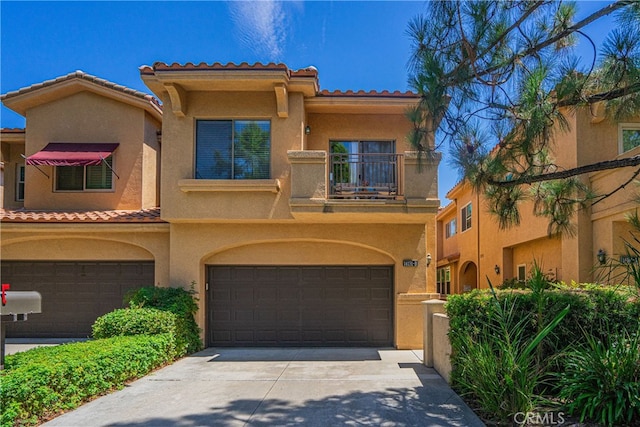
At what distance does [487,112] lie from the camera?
736 centimetres

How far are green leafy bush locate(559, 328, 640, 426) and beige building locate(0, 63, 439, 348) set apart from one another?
580cm

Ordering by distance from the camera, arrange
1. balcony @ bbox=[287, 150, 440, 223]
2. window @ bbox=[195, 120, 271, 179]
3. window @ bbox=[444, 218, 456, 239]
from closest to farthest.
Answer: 1. balcony @ bbox=[287, 150, 440, 223]
2. window @ bbox=[195, 120, 271, 179]
3. window @ bbox=[444, 218, 456, 239]

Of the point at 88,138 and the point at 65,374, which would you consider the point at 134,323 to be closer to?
the point at 65,374

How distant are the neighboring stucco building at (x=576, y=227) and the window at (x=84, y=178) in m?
10.7

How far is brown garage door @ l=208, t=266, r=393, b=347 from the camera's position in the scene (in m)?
13.0

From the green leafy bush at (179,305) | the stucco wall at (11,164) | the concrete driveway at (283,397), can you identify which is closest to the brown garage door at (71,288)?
the green leafy bush at (179,305)

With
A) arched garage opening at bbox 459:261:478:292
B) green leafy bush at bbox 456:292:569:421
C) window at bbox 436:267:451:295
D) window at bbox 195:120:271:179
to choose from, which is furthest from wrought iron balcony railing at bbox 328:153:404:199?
window at bbox 436:267:451:295

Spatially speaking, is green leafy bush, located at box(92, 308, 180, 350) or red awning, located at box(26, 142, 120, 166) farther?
red awning, located at box(26, 142, 120, 166)

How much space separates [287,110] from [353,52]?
2204 millimetres

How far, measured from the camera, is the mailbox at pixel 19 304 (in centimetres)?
717

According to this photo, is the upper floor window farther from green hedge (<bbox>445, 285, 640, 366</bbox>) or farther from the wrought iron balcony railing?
green hedge (<bbox>445, 285, 640, 366</bbox>)

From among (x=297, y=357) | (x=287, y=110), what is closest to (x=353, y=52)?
(x=287, y=110)

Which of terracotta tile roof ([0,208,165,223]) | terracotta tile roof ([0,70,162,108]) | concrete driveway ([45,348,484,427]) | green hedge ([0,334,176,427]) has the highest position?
terracotta tile roof ([0,70,162,108])

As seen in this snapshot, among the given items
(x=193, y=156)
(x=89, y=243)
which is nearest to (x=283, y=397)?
(x=193, y=156)
